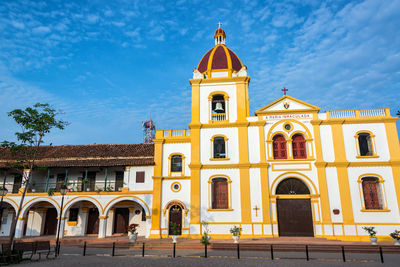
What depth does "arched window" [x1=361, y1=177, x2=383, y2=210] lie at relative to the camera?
2031cm

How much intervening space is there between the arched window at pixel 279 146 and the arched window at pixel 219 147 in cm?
393

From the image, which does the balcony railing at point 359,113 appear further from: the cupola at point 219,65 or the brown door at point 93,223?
the brown door at point 93,223

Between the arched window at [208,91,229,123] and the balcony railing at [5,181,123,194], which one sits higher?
the arched window at [208,91,229,123]

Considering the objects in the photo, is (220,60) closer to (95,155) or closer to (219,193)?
(219,193)

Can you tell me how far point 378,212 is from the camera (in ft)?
64.8

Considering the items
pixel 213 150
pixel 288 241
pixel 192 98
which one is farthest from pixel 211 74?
pixel 288 241

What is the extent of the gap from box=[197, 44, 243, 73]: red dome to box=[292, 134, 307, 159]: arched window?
777 centimetres

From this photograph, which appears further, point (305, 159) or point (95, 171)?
point (95, 171)

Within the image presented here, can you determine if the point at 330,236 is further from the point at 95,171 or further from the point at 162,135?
the point at 95,171

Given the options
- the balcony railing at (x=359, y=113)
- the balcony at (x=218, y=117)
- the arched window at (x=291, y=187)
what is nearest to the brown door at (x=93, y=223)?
the balcony at (x=218, y=117)

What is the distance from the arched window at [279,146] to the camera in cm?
2209

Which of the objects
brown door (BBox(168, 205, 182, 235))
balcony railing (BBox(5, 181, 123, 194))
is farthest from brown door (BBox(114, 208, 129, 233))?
brown door (BBox(168, 205, 182, 235))

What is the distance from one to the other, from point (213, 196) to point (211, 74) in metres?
10.3

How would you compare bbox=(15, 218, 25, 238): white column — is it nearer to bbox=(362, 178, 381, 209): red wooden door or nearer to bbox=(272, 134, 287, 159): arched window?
bbox=(272, 134, 287, 159): arched window
